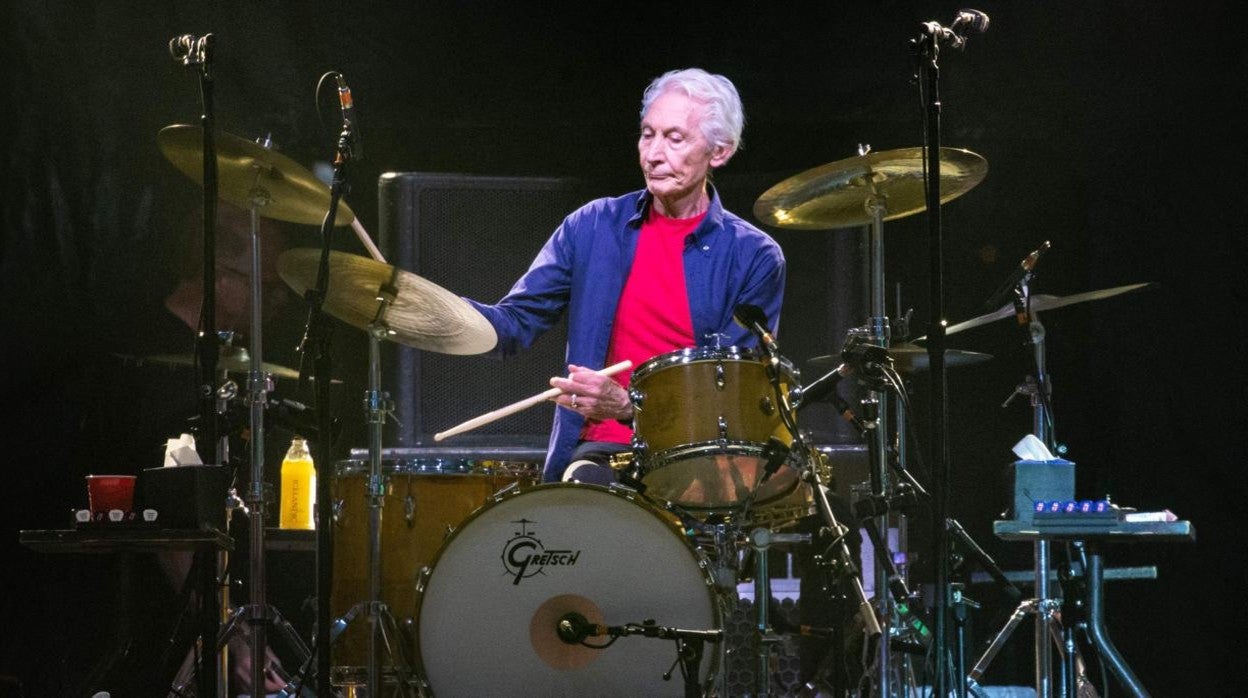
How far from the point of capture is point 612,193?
609 centimetres

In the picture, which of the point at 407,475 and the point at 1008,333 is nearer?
the point at 407,475

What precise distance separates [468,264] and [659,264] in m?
1.26

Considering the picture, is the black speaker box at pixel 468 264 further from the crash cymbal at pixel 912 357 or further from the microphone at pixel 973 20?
the microphone at pixel 973 20

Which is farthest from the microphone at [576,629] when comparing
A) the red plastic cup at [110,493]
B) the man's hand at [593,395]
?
the red plastic cup at [110,493]

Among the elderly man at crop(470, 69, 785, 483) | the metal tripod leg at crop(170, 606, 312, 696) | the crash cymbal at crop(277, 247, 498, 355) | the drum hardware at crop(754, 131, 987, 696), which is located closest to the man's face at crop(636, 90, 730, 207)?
the elderly man at crop(470, 69, 785, 483)

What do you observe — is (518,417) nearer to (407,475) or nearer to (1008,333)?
(407,475)

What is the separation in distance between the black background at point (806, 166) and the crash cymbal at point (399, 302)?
1.28 metres

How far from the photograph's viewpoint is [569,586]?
391 cm

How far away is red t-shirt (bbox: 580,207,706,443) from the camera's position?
484cm

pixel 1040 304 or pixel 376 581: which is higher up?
pixel 1040 304

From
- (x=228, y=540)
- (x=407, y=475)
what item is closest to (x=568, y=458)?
(x=407, y=475)

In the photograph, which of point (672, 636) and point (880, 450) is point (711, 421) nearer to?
point (672, 636)

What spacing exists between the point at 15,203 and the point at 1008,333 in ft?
13.8

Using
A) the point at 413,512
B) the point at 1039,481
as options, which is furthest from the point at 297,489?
the point at 1039,481
